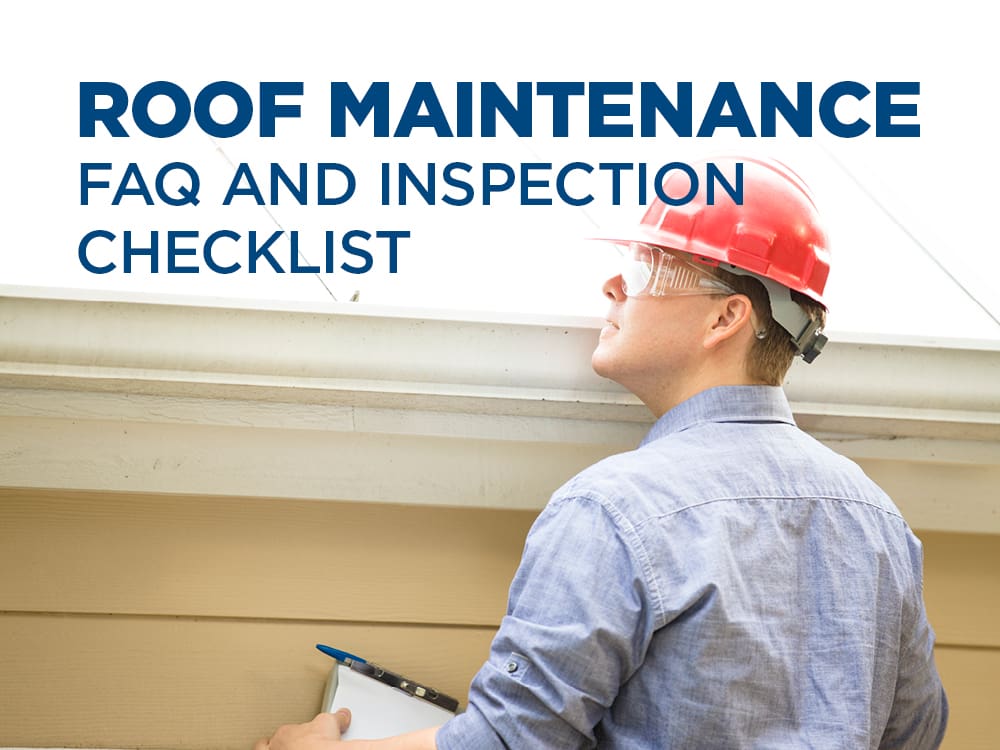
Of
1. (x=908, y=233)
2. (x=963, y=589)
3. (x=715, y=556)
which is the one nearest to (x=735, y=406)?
(x=715, y=556)

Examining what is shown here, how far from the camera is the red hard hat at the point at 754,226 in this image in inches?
42.3

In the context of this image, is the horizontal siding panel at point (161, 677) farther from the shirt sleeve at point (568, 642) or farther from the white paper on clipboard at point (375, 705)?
the shirt sleeve at point (568, 642)

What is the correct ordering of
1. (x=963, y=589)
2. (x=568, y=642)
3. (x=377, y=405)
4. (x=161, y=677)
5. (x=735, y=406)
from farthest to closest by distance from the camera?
1. (x=963, y=589)
2. (x=161, y=677)
3. (x=377, y=405)
4. (x=735, y=406)
5. (x=568, y=642)

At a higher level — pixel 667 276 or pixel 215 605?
pixel 667 276

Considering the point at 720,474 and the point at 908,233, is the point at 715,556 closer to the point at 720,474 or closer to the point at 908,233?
the point at 720,474

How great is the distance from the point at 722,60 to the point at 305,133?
62cm

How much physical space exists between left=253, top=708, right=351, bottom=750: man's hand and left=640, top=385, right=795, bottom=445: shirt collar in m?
0.55

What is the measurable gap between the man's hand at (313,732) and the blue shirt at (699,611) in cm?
30

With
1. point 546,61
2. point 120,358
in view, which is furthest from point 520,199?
point 120,358

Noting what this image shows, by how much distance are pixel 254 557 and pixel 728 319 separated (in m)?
0.69

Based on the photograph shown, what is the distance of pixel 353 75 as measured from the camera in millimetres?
1392

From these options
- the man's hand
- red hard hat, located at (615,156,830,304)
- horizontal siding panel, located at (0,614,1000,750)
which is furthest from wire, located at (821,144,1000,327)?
the man's hand

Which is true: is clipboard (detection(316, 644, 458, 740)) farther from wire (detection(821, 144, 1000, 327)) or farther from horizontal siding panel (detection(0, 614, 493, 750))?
wire (detection(821, 144, 1000, 327))

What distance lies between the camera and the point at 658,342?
3.62 ft
